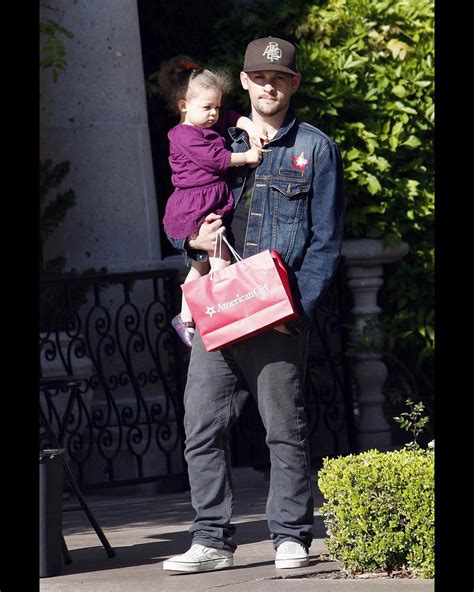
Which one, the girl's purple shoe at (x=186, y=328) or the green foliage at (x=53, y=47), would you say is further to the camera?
the green foliage at (x=53, y=47)

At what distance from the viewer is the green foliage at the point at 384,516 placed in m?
5.42

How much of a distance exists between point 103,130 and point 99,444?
216cm

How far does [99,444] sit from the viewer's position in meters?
9.00

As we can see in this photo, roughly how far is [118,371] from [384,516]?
4046mm

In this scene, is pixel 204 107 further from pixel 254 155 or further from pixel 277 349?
pixel 277 349

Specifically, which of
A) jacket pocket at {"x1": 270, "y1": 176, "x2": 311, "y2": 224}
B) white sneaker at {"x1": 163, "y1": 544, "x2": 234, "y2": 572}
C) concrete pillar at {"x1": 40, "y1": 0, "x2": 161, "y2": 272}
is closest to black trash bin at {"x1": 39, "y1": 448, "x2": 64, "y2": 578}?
white sneaker at {"x1": 163, "y1": 544, "x2": 234, "y2": 572}

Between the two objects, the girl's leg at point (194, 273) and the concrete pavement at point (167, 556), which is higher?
the girl's leg at point (194, 273)

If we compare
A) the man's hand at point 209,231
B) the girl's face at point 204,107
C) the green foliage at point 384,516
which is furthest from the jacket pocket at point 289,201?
the green foliage at point 384,516

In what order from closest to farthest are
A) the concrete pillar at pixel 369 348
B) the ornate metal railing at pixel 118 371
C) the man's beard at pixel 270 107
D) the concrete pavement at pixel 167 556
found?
the concrete pavement at pixel 167 556 → the man's beard at pixel 270 107 → the ornate metal railing at pixel 118 371 → the concrete pillar at pixel 369 348


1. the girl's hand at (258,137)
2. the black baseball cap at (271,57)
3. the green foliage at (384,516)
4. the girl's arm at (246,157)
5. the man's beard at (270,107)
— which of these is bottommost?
the green foliage at (384,516)

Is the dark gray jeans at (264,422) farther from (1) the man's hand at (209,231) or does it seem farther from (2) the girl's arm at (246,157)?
(2) the girl's arm at (246,157)

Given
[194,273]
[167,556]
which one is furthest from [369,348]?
[194,273]
